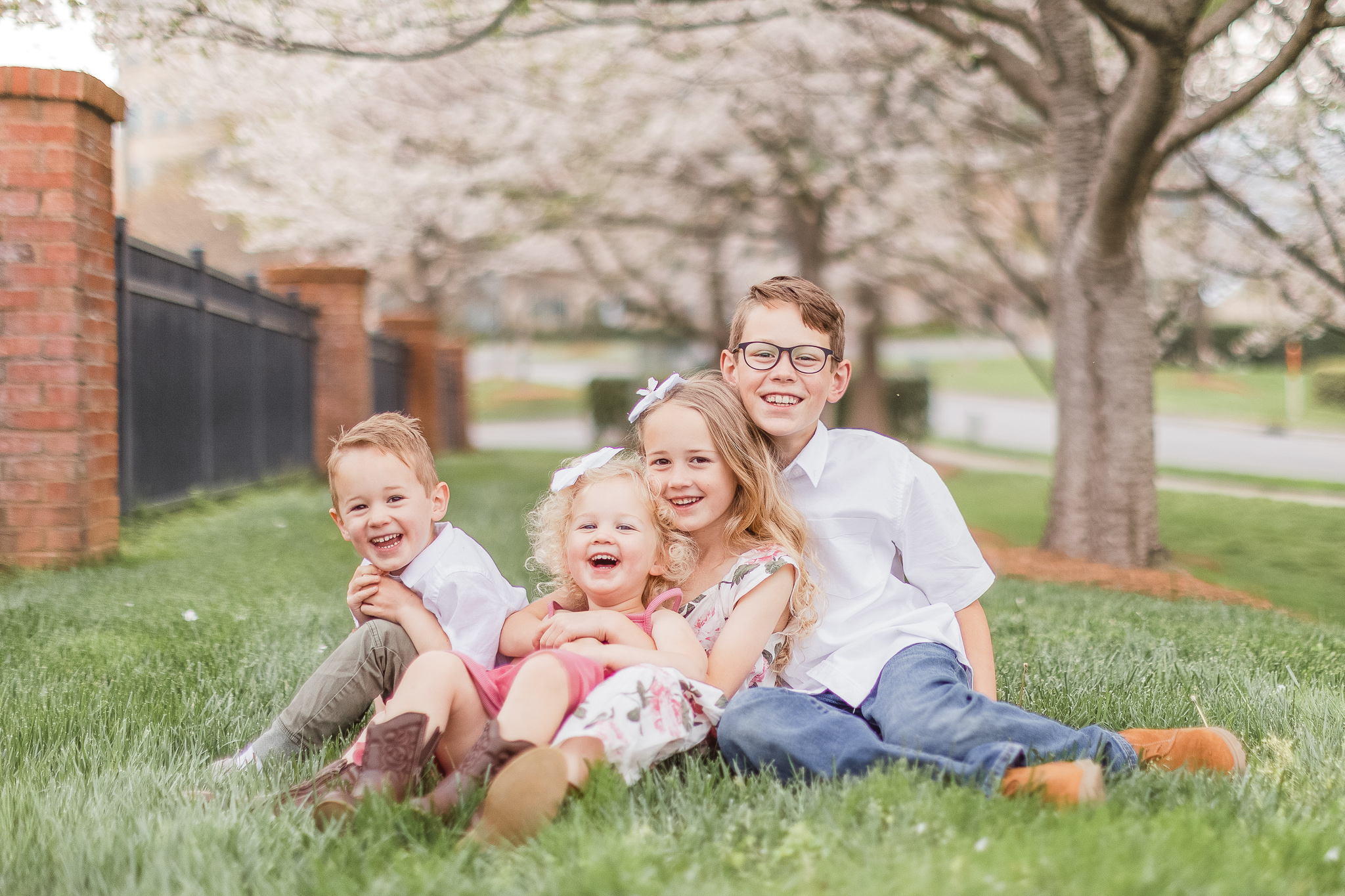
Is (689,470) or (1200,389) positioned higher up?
(1200,389)

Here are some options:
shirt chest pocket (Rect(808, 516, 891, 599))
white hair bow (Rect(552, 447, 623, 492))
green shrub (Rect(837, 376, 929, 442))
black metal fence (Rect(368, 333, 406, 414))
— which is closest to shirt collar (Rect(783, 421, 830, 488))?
shirt chest pocket (Rect(808, 516, 891, 599))

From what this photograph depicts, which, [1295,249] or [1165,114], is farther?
[1295,249]

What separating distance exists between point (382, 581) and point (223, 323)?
6536mm

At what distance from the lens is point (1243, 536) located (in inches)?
359

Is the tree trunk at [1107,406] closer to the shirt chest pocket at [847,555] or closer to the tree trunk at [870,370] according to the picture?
the shirt chest pocket at [847,555]

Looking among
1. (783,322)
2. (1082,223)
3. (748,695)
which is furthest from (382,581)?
(1082,223)

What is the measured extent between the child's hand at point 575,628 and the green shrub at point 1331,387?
27.5 meters

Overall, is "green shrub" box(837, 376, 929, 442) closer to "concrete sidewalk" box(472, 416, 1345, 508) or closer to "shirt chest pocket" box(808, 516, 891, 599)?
"concrete sidewalk" box(472, 416, 1345, 508)

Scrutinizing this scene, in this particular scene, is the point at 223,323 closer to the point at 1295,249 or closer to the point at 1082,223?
the point at 1082,223

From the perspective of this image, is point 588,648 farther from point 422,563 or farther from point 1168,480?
point 1168,480

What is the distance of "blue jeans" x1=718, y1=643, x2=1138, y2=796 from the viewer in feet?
7.00

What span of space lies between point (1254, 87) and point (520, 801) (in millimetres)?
5068

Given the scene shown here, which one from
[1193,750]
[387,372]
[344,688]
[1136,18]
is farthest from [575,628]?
[387,372]

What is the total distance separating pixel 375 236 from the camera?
13.4 m
